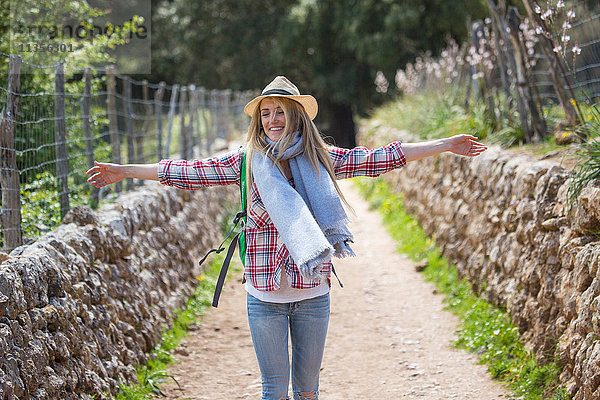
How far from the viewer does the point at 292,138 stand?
11.5 ft

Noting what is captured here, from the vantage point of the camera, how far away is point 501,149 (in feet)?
24.1

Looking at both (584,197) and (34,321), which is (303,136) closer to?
(34,321)

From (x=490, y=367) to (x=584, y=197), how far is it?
1.65m

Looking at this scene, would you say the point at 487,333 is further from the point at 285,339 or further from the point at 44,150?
the point at 44,150

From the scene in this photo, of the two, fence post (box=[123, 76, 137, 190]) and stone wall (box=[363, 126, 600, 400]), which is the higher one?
fence post (box=[123, 76, 137, 190])

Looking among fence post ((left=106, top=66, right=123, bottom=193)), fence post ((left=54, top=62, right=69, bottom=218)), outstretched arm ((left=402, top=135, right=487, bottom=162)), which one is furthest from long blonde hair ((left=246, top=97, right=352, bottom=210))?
fence post ((left=106, top=66, right=123, bottom=193))

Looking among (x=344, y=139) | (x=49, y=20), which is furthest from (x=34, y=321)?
(x=344, y=139)

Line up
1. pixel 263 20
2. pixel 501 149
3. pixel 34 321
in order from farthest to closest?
pixel 263 20 → pixel 501 149 → pixel 34 321

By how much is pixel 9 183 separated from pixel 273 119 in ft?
6.65

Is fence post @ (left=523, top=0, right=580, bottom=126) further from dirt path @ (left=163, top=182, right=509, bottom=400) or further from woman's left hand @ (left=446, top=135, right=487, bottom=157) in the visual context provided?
woman's left hand @ (left=446, top=135, right=487, bottom=157)

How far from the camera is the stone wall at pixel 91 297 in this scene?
12.0ft

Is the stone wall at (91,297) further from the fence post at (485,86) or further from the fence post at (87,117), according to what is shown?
the fence post at (485,86)

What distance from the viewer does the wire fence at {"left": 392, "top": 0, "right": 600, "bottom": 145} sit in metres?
6.28

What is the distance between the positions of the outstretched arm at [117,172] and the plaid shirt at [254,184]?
0.06 meters
